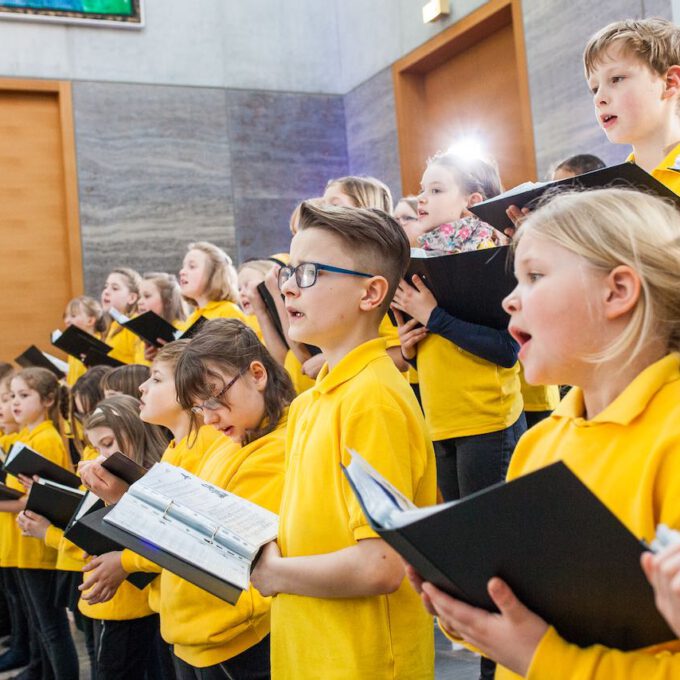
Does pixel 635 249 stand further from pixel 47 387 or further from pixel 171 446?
pixel 47 387

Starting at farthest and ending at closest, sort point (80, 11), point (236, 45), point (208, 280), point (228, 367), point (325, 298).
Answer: point (236, 45) → point (80, 11) → point (208, 280) → point (228, 367) → point (325, 298)

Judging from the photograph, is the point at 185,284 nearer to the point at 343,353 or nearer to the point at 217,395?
the point at 217,395

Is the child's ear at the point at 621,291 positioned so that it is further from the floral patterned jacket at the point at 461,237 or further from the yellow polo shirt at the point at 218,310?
the yellow polo shirt at the point at 218,310

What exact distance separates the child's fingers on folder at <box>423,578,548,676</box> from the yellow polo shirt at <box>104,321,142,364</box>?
3.94 metres

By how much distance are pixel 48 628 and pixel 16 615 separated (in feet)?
3.04

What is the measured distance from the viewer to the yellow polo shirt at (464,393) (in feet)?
7.78

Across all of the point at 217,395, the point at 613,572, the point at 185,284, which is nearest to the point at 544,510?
the point at 613,572

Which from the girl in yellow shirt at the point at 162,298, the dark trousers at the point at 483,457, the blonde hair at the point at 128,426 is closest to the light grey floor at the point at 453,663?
the dark trousers at the point at 483,457

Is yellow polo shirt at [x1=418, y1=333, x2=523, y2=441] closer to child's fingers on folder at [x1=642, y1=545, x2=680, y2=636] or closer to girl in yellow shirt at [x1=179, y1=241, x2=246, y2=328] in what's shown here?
child's fingers on folder at [x1=642, y1=545, x2=680, y2=636]

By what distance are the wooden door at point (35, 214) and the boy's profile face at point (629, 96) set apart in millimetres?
5431

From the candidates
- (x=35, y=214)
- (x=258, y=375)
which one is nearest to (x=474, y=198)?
(x=258, y=375)

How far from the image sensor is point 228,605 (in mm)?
1845

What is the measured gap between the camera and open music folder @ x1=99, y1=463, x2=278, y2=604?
4.43 ft

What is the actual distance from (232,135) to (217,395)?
5570mm
